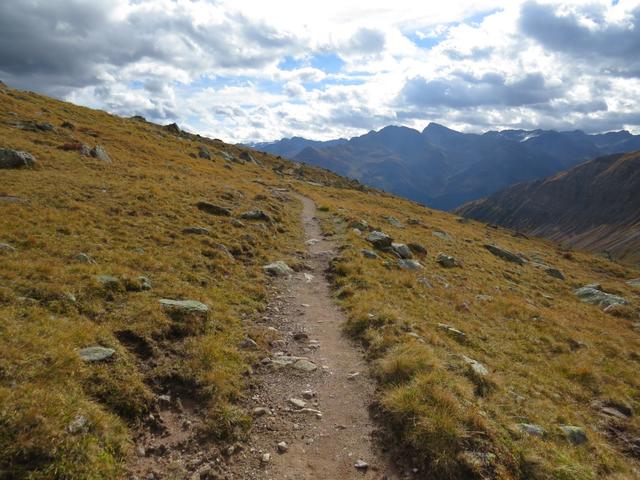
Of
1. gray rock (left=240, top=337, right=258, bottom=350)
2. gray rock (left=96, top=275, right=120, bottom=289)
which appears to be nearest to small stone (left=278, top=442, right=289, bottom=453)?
gray rock (left=240, top=337, right=258, bottom=350)

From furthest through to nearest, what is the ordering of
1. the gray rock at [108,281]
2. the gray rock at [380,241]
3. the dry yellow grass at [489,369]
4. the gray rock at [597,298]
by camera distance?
the gray rock at [597,298]
the gray rock at [380,241]
the gray rock at [108,281]
the dry yellow grass at [489,369]

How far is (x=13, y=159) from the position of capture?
29391 mm

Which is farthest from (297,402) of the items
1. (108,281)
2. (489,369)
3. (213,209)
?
(213,209)

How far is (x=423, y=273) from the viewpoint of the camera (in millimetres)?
27906

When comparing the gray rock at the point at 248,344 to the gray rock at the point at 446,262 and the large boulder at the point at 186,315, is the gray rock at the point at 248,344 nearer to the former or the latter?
the large boulder at the point at 186,315

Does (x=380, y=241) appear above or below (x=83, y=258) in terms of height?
below

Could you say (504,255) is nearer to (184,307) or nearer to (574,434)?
(574,434)

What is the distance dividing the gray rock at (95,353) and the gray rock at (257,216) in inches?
844

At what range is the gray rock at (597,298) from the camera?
36131 millimetres

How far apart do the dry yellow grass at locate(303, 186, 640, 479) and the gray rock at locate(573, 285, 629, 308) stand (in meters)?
3.74

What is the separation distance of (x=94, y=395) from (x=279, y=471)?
4.41 metres

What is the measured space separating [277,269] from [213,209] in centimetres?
1080

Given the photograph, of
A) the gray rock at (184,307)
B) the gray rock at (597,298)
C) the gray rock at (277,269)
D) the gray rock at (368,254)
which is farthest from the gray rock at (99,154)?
the gray rock at (597,298)

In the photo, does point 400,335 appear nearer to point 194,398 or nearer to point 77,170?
point 194,398
